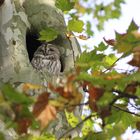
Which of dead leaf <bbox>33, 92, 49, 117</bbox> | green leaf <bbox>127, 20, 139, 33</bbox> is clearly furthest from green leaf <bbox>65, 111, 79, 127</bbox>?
dead leaf <bbox>33, 92, 49, 117</bbox>

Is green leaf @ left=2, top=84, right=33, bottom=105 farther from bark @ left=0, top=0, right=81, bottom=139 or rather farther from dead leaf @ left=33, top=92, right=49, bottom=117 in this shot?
bark @ left=0, top=0, right=81, bottom=139

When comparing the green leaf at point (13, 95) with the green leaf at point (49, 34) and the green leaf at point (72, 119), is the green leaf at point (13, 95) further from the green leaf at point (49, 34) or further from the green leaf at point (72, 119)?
the green leaf at point (72, 119)

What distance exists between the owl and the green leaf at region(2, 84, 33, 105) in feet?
4.08

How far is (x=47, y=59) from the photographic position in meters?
2.76

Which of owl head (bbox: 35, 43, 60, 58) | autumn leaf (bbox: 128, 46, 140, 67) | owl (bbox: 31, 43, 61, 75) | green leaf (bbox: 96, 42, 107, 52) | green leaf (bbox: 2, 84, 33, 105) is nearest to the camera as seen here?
green leaf (bbox: 2, 84, 33, 105)

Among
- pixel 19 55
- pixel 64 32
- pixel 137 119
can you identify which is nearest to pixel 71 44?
pixel 64 32

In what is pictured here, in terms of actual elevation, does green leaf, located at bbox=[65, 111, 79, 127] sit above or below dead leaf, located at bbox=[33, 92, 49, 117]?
below

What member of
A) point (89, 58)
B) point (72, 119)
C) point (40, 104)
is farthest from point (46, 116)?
point (72, 119)

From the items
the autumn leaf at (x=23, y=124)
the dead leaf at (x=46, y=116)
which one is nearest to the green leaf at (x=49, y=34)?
the autumn leaf at (x=23, y=124)

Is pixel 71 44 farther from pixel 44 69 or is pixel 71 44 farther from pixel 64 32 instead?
pixel 44 69

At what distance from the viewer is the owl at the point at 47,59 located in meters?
2.52

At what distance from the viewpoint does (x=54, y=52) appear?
2.74m

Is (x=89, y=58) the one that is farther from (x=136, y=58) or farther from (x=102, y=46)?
(x=136, y=58)

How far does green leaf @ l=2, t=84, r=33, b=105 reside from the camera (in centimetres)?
117
